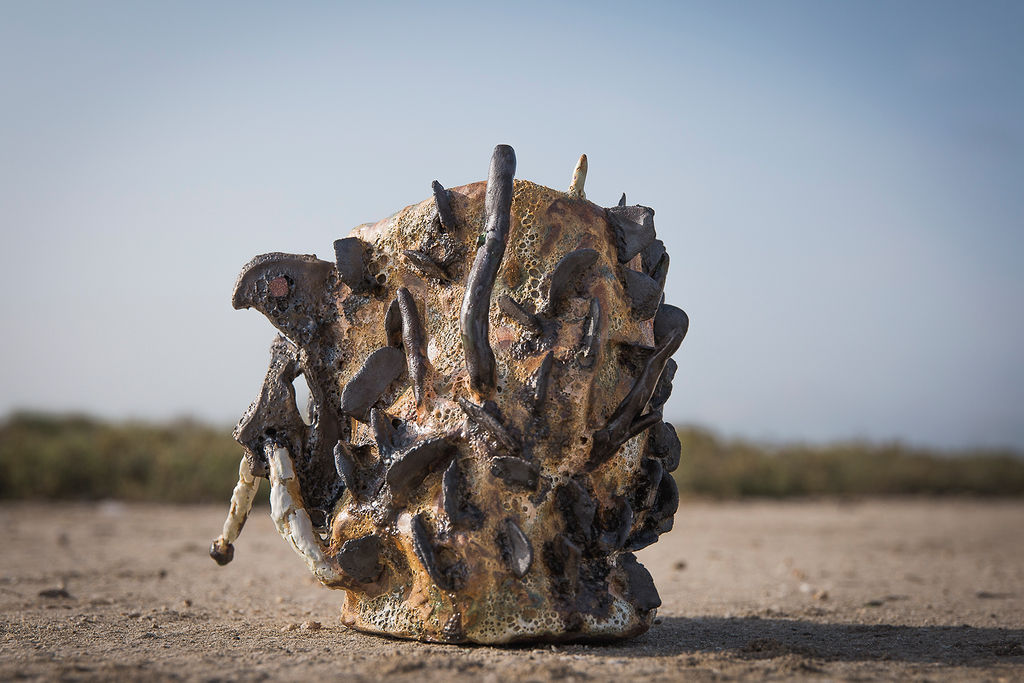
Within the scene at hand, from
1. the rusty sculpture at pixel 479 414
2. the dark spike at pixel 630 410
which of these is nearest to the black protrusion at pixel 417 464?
the rusty sculpture at pixel 479 414

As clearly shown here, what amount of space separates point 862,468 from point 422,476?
48.5ft

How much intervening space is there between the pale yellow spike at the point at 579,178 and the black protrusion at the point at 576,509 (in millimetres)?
1415

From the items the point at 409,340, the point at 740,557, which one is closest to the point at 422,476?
the point at 409,340

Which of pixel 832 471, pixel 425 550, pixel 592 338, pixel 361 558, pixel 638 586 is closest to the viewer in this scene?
pixel 425 550

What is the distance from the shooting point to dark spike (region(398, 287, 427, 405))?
3.78 meters

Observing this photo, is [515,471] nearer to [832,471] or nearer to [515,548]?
[515,548]

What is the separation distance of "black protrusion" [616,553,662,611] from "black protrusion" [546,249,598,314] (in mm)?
1158

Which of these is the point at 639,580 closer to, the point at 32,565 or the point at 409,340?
the point at 409,340

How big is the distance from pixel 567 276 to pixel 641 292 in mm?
397

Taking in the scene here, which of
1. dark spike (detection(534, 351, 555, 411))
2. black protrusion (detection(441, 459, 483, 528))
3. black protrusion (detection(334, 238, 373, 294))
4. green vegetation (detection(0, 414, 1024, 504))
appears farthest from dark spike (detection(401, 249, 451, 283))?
green vegetation (detection(0, 414, 1024, 504))

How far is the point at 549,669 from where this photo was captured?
3033mm

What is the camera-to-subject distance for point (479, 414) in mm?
3543

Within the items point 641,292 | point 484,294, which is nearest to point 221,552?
point 484,294

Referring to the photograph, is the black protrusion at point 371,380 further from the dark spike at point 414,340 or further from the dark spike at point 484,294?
the dark spike at point 484,294
